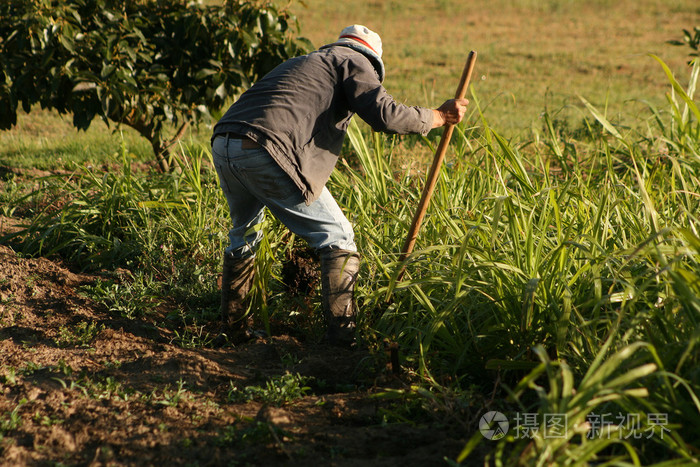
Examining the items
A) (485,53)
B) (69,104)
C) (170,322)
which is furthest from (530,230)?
(485,53)

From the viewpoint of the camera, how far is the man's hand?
9.90 feet

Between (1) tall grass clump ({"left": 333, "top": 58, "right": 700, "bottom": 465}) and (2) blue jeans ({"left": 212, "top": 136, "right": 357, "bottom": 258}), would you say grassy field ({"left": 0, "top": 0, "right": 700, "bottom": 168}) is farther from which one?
(2) blue jeans ({"left": 212, "top": 136, "right": 357, "bottom": 258})

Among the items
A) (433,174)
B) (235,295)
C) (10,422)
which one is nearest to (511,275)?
(433,174)

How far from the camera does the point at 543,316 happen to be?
101 inches

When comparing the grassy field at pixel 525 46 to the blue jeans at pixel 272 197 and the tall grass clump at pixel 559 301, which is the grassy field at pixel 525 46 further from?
the blue jeans at pixel 272 197

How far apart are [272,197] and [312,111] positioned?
423 millimetres

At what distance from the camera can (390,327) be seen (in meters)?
3.02

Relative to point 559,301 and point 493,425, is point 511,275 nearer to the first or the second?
point 559,301

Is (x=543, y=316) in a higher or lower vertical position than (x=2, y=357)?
higher

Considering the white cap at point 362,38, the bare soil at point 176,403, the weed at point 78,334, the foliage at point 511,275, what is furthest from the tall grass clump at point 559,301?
the weed at point 78,334

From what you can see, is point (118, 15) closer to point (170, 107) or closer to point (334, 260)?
point (170, 107)

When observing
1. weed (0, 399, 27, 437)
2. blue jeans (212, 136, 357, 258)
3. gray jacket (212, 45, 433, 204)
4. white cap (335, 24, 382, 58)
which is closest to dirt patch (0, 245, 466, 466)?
weed (0, 399, 27, 437)

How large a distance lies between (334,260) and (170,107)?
2462 millimetres

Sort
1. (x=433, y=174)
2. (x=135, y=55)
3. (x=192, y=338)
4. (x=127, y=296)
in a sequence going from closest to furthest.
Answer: (x=433, y=174) < (x=192, y=338) < (x=127, y=296) < (x=135, y=55)
